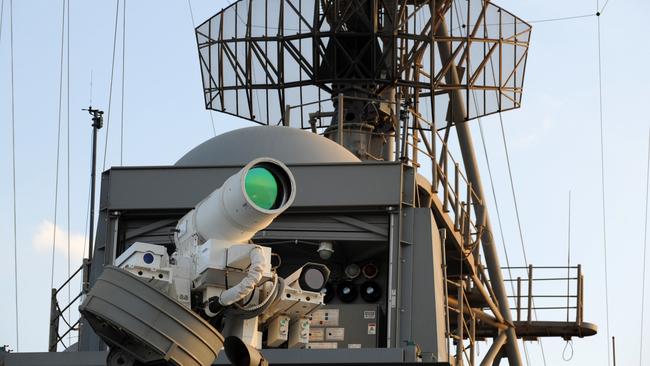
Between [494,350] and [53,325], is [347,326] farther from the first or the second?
[494,350]

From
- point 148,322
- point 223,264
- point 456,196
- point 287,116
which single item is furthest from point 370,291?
point 148,322

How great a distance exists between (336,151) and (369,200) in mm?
1436

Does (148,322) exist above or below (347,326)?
below

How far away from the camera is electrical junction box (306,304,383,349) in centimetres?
1916

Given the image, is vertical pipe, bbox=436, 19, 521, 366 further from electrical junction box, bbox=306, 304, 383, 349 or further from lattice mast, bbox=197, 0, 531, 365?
electrical junction box, bbox=306, 304, 383, 349

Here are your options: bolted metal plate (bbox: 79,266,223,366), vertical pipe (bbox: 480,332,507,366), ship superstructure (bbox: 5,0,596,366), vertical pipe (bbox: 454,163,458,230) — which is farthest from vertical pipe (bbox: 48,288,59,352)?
bolted metal plate (bbox: 79,266,223,366)

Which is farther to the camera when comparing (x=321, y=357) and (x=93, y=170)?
(x=93, y=170)

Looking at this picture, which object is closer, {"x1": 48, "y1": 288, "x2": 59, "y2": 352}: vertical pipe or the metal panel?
the metal panel

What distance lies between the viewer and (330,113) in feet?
82.9

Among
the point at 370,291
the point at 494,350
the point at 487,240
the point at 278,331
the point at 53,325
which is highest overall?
the point at 487,240

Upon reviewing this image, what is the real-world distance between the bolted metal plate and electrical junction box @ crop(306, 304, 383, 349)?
9389 mm

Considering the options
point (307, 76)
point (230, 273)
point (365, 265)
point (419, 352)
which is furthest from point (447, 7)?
point (230, 273)

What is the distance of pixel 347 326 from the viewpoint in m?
19.5

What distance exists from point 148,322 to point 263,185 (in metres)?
1.46
